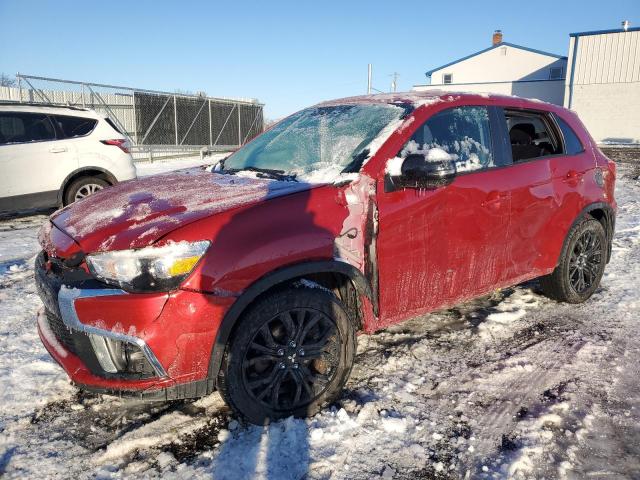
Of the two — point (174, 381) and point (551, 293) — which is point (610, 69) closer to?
point (551, 293)

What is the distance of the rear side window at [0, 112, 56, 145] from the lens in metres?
6.97

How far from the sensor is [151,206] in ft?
8.67

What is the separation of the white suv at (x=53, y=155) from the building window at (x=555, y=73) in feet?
112

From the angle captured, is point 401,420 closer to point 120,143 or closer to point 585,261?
point 585,261

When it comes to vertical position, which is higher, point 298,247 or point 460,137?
point 460,137

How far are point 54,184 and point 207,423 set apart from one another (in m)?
5.87

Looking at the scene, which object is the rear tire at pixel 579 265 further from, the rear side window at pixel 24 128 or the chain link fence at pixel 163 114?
the chain link fence at pixel 163 114

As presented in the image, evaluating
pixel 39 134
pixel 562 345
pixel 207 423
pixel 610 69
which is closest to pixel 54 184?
pixel 39 134

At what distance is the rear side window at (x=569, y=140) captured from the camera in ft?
13.5

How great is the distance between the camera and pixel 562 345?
3594mm

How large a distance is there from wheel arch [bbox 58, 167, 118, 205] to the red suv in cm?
446

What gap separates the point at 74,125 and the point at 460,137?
6280mm

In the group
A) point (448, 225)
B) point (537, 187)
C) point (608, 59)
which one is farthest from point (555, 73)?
point (448, 225)

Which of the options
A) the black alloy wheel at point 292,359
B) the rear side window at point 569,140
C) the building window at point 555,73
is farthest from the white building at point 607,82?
the black alloy wheel at point 292,359
